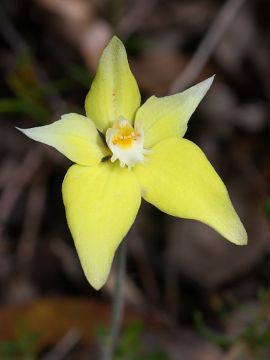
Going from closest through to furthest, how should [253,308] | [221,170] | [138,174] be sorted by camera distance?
[138,174], [253,308], [221,170]

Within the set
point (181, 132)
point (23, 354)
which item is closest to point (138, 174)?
point (181, 132)

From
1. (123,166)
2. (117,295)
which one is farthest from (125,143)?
(117,295)

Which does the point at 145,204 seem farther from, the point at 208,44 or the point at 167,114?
the point at 167,114

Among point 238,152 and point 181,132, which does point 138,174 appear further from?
point 238,152

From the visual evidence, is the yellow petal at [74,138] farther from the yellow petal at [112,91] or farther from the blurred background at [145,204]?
the blurred background at [145,204]

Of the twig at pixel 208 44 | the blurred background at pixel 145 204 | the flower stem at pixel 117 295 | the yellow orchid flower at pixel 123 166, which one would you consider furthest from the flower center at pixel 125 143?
the twig at pixel 208 44

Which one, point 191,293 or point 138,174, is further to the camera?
point 191,293
